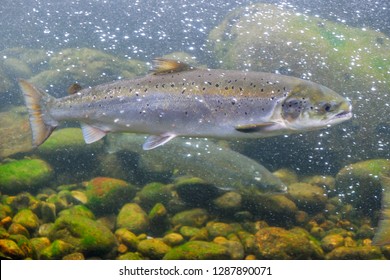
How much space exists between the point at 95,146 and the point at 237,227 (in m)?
3.19

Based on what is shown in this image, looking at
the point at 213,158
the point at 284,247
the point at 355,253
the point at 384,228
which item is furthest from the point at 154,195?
the point at 384,228

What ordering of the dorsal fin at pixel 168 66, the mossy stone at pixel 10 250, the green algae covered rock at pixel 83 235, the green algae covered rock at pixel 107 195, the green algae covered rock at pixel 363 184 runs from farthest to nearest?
the green algae covered rock at pixel 363 184
the green algae covered rock at pixel 107 195
the dorsal fin at pixel 168 66
the green algae covered rock at pixel 83 235
the mossy stone at pixel 10 250

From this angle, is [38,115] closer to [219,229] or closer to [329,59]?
[219,229]

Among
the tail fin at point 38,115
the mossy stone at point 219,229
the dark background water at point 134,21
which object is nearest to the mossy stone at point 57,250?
the tail fin at point 38,115

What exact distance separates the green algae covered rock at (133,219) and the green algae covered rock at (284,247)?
1.36 m

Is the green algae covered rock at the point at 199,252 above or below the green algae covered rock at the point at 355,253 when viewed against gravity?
above

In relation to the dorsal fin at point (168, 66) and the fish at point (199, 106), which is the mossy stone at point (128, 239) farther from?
the dorsal fin at point (168, 66)

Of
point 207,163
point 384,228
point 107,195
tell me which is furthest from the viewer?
point 207,163

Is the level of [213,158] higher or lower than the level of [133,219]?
lower

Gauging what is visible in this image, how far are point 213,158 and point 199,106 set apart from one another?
6.69ft

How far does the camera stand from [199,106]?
136 inches

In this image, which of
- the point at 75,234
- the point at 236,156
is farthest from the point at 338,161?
the point at 75,234

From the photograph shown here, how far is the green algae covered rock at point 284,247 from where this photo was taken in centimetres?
335

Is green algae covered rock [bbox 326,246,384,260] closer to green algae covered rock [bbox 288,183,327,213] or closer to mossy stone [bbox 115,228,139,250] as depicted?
green algae covered rock [bbox 288,183,327,213]
